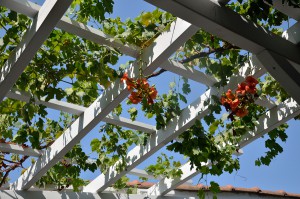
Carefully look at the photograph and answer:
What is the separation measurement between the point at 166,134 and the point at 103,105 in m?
0.83

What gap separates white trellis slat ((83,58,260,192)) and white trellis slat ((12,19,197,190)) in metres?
0.71

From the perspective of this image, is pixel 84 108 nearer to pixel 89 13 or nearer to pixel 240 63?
pixel 89 13

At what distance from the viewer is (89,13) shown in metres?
2.88

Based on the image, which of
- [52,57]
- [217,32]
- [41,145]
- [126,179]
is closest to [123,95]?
[52,57]

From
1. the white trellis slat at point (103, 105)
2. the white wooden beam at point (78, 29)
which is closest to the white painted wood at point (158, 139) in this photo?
the white trellis slat at point (103, 105)

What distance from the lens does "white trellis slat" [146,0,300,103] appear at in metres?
2.33

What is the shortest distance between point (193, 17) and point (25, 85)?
150 centimetres

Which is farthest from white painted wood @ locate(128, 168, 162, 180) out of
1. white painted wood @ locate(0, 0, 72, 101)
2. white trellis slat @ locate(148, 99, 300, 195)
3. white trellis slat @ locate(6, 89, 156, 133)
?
white painted wood @ locate(0, 0, 72, 101)

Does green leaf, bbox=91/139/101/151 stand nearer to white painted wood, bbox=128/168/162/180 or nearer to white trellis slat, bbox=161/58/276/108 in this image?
white painted wood, bbox=128/168/162/180

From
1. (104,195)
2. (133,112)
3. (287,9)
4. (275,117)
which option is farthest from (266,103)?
(104,195)

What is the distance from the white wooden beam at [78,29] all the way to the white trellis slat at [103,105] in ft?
0.46

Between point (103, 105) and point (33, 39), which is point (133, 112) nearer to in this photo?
point (103, 105)

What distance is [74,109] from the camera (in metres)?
3.74

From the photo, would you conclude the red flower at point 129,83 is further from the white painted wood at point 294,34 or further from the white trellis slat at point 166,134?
the white painted wood at point 294,34
